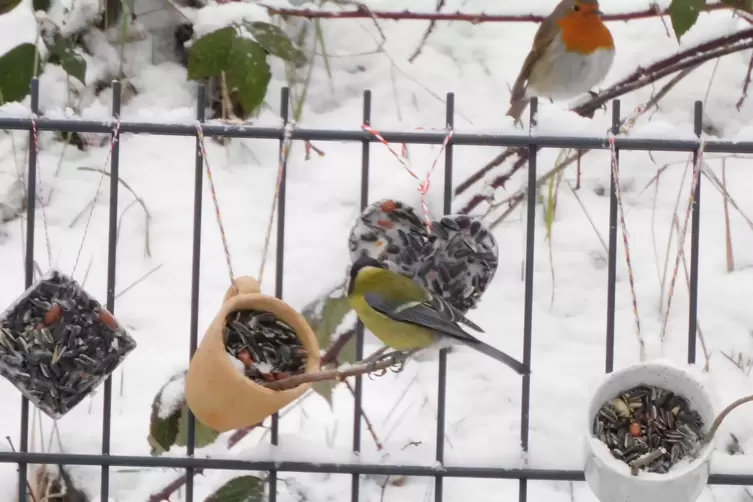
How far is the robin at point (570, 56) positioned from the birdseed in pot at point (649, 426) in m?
1.16

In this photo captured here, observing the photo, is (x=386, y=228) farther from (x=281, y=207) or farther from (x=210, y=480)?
(x=210, y=480)

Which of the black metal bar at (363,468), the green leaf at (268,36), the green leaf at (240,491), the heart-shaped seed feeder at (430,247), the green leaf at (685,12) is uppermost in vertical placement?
the green leaf at (685,12)

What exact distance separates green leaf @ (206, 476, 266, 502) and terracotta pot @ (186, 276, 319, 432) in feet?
0.76

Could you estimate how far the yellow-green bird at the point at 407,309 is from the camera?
2025mm

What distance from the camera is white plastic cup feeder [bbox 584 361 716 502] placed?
1812mm

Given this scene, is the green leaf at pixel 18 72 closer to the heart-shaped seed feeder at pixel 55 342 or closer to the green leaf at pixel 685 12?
the heart-shaped seed feeder at pixel 55 342

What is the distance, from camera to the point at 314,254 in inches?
142

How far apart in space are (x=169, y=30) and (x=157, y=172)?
1.90ft

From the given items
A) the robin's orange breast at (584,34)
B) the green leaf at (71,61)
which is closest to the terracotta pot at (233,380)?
the green leaf at (71,61)

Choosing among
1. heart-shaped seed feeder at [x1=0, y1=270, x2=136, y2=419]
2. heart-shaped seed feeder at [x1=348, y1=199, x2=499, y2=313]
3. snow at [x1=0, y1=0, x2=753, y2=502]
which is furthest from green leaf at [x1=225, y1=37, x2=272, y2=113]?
heart-shaped seed feeder at [x1=0, y1=270, x2=136, y2=419]

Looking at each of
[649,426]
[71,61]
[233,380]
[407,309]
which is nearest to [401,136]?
[407,309]

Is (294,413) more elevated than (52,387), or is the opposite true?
(52,387)

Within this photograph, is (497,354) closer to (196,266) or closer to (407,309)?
(407,309)

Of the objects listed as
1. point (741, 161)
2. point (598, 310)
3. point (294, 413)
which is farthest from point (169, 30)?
point (741, 161)
